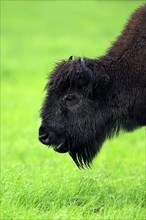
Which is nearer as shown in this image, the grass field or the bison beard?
the grass field

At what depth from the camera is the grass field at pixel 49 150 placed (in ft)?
21.4

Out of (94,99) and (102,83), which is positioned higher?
(102,83)

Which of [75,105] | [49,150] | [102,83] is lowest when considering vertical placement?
[49,150]

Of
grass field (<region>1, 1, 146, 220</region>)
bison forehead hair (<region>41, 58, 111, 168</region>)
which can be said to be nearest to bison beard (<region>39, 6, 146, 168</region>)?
bison forehead hair (<region>41, 58, 111, 168</region>)

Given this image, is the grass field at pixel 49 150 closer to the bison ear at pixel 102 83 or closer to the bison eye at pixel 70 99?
the bison eye at pixel 70 99

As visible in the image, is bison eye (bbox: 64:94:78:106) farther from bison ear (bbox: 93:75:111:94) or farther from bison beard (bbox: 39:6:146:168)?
bison ear (bbox: 93:75:111:94)

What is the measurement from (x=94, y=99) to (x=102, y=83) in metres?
0.20

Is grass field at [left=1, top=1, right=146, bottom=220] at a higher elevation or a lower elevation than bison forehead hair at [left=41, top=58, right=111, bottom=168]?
lower

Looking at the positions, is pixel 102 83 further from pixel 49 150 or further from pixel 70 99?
pixel 49 150

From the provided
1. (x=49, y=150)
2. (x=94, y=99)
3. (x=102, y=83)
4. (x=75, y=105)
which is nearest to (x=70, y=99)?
(x=75, y=105)

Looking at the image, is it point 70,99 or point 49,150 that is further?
point 49,150

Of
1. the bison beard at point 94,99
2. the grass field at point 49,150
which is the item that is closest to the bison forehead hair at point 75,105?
the bison beard at point 94,99

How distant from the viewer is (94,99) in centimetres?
709

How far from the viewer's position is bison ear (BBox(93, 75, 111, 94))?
7.03m
